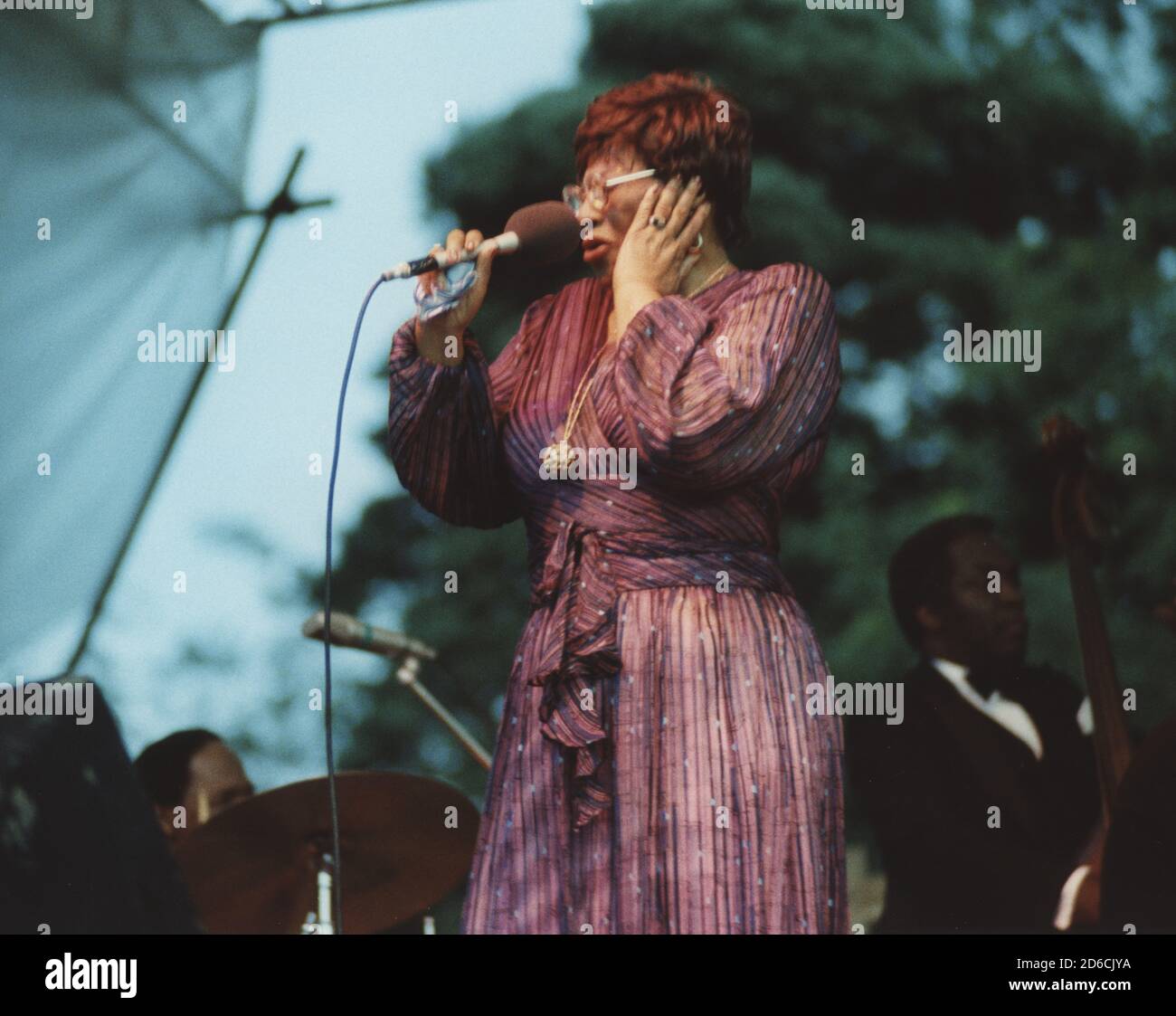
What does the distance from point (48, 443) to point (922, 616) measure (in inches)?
69.0

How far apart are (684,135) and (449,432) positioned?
0.49m

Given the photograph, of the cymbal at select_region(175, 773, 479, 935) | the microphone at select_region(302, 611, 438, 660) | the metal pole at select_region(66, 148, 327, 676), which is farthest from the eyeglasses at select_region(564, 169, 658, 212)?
the metal pole at select_region(66, 148, 327, 676)

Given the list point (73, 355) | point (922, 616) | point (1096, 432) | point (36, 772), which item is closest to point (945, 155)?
point (1096, 432)

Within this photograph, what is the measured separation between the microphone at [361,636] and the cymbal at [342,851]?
8.7 inches

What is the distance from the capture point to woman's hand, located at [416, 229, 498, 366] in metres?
2.39

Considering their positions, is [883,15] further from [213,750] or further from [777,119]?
[213,750]

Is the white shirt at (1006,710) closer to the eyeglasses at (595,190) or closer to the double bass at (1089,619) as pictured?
the double bass at (1089,619)

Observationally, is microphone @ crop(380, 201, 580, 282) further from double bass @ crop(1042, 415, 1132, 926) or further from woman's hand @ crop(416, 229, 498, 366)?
double bass @ crop(1042, 415, 1132, 926)

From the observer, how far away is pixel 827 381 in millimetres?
2441

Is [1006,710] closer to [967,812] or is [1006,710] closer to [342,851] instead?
[967,812]

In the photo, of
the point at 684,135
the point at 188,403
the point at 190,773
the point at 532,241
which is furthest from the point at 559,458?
the point at 188,403

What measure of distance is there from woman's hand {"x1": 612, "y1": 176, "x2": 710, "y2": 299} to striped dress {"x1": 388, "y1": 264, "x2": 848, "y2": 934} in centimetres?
7

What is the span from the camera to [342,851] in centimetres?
355

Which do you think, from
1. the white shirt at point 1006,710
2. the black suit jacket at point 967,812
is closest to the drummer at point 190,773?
the black suit jacket at point 967,812
